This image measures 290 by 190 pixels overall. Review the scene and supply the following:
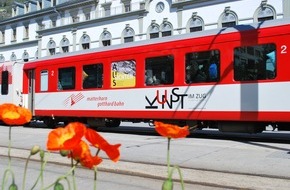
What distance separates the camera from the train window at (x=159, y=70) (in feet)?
44.1

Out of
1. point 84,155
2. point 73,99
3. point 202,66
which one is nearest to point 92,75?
point 73,99

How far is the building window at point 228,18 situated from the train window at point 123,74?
75.9ft

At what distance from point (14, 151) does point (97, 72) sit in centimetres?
628

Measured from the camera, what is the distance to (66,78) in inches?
675

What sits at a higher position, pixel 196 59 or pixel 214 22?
pixel 214 22

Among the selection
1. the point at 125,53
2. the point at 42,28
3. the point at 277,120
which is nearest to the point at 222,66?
the point at 277,120

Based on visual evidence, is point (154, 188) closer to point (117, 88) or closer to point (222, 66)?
point (222, 66)

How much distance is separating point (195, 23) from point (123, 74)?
25286 millimetres

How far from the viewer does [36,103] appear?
18.8 metres

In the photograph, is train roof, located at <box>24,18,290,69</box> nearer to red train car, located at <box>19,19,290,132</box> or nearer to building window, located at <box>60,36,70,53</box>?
red train car, located at <box>19,19,290,132</box>

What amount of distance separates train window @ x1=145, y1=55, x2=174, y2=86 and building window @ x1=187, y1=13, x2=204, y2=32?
25.2m

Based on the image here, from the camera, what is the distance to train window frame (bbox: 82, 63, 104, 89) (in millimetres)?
15664


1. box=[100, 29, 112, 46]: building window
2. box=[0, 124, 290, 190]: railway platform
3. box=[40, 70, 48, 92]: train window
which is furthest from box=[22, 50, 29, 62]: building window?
box=[0, 124, 290, 190]: railway platform

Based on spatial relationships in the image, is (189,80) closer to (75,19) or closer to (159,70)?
(159,70)
